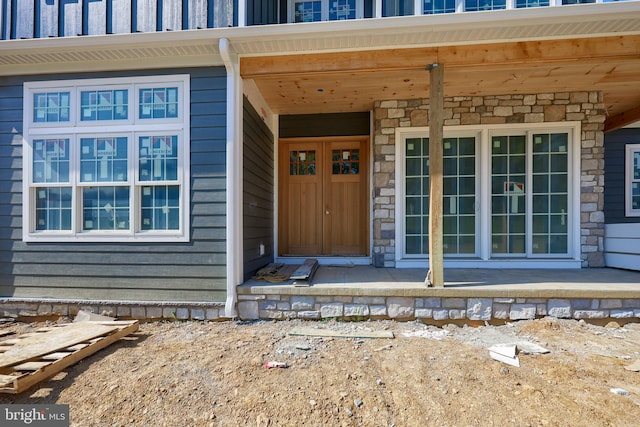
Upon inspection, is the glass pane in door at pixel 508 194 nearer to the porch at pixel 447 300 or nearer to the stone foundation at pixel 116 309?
the porch at pixel 447 300

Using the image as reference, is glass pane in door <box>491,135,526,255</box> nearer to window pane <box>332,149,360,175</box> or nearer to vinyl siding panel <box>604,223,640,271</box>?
vinyl siding panel <box>604,223,640,271</box>

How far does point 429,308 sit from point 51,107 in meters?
4.47

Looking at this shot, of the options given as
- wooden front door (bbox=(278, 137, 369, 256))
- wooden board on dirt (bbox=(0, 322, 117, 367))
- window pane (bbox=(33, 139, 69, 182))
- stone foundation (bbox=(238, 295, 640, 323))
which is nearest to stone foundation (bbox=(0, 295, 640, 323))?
stone foundation (bbox=(238, 295, 640, 323))

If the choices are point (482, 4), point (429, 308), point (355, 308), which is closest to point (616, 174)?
point (482, 4)

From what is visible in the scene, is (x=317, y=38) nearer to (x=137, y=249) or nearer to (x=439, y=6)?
(x=439, y=6)

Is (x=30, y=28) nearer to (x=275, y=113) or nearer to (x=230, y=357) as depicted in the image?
(x=275, y=113)

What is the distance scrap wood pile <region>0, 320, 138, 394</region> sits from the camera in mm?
2090

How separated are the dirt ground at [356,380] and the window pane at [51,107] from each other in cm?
248

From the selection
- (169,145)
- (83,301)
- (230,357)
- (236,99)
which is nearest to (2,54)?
(169,145)

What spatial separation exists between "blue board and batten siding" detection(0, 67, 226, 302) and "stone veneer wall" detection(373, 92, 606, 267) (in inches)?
88.0

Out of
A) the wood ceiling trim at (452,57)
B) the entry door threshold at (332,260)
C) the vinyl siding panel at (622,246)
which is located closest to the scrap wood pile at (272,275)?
the entry door threshold at (332,260)

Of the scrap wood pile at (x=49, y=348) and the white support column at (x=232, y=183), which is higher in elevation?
the white support column at (x=232, y=183)

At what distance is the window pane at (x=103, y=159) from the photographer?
133 inches

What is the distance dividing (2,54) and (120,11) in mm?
A: 1255
